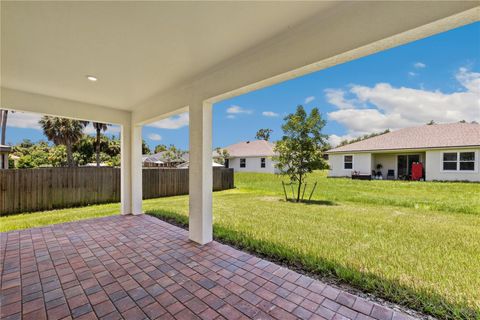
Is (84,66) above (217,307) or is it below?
above

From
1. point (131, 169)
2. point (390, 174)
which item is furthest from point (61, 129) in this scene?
point (390, 174)

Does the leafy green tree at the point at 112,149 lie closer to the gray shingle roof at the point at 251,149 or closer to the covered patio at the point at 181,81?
the gray shingle roof at the point at 251,149

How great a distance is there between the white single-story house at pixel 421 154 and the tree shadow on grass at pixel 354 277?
13726 millimetres

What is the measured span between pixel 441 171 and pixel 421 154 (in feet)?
5.92

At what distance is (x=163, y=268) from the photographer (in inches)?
112

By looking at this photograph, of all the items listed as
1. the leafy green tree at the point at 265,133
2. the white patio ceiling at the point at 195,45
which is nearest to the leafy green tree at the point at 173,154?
the leafy green tree at the point at 265,133

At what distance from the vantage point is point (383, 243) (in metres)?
3.64

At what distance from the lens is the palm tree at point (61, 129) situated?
1353cm

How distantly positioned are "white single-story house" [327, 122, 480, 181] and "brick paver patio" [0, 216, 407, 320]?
47.5ft

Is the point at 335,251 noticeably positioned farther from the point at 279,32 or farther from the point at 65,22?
the point at 65,22

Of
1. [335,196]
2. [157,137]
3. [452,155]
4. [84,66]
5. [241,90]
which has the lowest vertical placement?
[335,196]

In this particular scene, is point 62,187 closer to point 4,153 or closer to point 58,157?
point 4,153

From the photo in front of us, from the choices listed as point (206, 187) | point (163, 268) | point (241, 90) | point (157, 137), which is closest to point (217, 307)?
point (163, 268)

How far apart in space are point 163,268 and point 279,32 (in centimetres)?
325
